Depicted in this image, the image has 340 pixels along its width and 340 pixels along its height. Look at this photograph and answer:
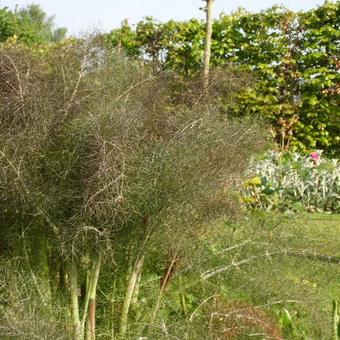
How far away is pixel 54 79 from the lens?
9.06 feet

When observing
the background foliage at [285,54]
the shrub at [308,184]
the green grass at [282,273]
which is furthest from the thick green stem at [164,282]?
the background foliage at [285,54]

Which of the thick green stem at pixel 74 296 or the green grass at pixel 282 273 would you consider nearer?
the thick green stem at pixel 74 296

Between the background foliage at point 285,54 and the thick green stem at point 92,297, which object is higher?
the background foliage at point 285,54

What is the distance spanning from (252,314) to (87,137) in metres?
0.93

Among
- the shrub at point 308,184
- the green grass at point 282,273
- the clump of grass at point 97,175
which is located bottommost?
the shrub at point 308,184

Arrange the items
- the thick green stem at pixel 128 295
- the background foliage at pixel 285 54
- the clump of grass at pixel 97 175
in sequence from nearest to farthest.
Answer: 1. the clump of grass at pixel 97 175
2. the thick green stem at pixel 128 295
3. the background foliage at pixel 285 54

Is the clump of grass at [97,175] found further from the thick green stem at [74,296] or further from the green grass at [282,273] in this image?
the green grass at [282,273]

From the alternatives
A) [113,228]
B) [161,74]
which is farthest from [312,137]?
[113,228]

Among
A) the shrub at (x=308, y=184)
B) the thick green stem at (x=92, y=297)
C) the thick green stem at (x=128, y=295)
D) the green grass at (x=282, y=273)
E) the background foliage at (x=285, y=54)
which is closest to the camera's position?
the thick green stem at (x=92, y=297)

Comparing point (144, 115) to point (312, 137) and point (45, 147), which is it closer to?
point (45, 147)

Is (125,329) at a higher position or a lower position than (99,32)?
lower

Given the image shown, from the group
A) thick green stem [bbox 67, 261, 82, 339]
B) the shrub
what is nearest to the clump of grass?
thick green stem [bbox 67, 261, 82, 339]

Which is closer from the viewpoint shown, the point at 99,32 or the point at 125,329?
the point at 125,329

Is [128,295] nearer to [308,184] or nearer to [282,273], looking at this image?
[282,273]
